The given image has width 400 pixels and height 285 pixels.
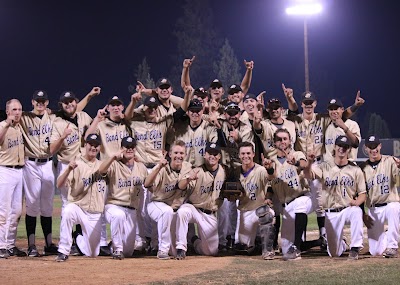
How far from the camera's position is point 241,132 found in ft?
29.0

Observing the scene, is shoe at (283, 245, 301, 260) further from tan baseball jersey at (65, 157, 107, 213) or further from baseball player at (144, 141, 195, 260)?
tan baseball jersey at (65, 157, 107, 213)

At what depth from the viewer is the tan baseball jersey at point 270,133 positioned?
887 cm

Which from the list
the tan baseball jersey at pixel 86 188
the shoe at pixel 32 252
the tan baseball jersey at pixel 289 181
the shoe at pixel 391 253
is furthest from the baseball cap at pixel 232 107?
the shoe at pixel 32 252

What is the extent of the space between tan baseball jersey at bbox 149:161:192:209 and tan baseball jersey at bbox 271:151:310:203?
1.08 m

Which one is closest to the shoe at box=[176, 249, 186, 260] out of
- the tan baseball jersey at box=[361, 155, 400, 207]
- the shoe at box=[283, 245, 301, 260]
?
the shoe at box=[283, 245, 301, 260]

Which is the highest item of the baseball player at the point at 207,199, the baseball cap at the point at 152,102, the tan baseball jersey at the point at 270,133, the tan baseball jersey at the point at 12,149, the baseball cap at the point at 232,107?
the baseball cap at the point at 152,102

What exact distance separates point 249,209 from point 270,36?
49.5m

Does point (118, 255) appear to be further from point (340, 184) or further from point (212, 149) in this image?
point (340, 184)

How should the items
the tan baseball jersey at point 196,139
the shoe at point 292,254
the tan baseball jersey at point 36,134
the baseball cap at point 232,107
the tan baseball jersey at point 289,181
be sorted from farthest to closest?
1. the tan baseball jersey at point 196,139
2. the baseball cap at point 232,107
3. the tan baseball jersey at point 36,134
4. the tan baseball jersey at point 289,181
5. the shoe at point 292,254

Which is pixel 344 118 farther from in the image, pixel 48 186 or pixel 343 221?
pixel 48 186

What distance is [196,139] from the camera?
348 inches

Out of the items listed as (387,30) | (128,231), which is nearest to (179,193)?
(128,231)

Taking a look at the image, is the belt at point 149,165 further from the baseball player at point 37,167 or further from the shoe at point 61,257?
the shoe at point 61,257

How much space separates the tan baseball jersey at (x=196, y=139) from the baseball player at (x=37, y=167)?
5.46ft
